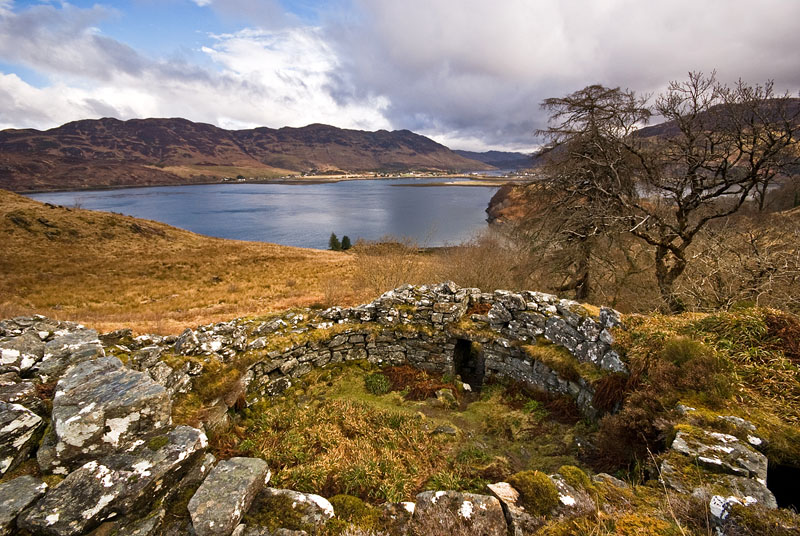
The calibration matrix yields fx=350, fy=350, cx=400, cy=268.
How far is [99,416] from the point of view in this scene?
397 cm

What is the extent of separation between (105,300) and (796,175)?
1376 inches

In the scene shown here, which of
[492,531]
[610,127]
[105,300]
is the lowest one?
[105,300]

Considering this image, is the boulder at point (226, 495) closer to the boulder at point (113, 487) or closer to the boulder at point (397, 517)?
the boulder at point (113, 487)

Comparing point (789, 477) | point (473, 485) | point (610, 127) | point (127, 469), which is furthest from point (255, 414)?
point (610, 127)

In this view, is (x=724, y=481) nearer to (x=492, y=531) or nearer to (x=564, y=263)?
(x=492, y=531)

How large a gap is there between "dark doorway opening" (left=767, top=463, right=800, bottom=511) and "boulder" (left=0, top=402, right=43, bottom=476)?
27.2ft

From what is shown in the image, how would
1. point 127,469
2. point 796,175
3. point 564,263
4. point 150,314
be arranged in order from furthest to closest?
point 150,314
point 564,263
point 796,175
point 127,469

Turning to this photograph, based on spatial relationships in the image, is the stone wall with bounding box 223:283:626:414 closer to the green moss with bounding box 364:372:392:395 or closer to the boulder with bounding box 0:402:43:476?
the green moss with bounding box 364:372:392:395

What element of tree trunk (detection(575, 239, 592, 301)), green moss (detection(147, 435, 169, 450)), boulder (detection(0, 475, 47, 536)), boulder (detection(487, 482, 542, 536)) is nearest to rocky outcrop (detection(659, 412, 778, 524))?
boulder (detection(487, 482, 542, 536))

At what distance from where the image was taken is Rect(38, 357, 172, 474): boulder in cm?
370

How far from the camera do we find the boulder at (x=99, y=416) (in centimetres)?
370

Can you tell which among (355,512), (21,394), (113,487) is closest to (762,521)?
(355,512)

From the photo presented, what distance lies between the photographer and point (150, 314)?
19.8m

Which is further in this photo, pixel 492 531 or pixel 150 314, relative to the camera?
pixel 150 314
